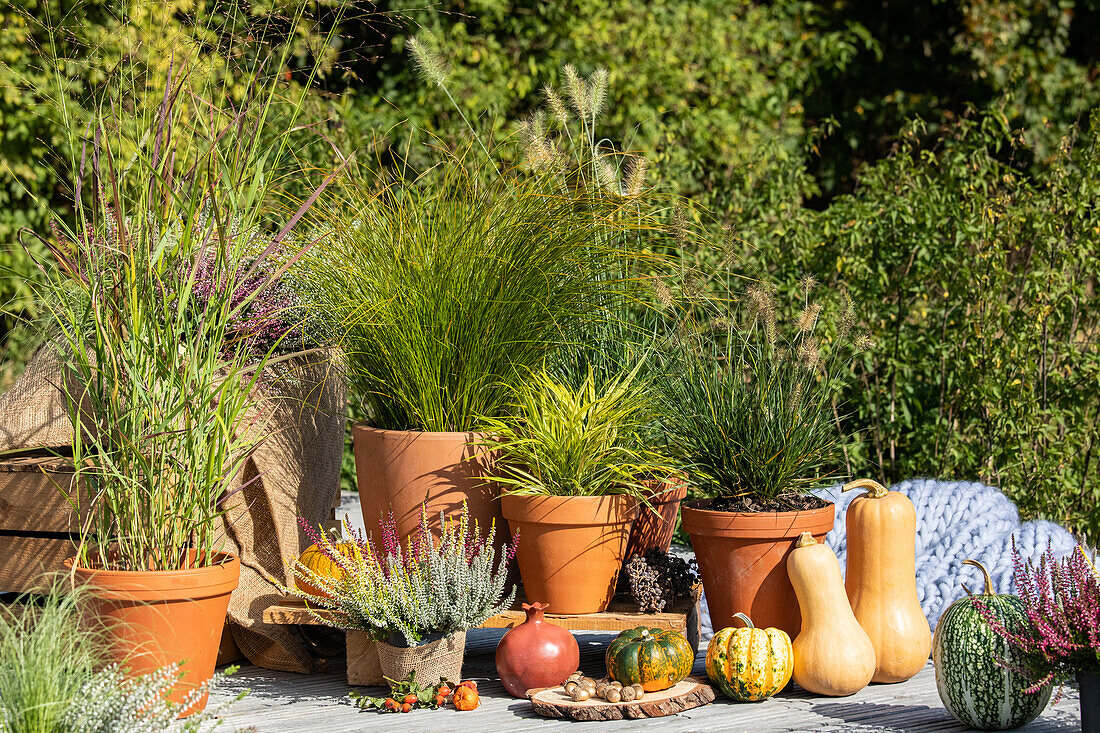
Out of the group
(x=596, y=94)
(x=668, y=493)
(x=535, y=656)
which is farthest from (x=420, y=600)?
(x=596, y=94)

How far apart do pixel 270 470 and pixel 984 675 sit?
1871mm

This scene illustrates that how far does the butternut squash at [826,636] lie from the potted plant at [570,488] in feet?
1.41

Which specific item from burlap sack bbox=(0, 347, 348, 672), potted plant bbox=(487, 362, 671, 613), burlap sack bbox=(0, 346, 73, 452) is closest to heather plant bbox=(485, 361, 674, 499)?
potted plant bbox=(487, 362, 671, 613)

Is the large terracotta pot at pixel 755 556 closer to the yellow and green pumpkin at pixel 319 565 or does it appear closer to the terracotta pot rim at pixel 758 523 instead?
the terracotta pot rim at pixel 758 523

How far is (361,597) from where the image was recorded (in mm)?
2662

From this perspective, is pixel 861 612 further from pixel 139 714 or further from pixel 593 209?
pixel 139 714

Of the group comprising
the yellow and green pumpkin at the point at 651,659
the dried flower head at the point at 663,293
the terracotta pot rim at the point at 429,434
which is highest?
the dried flower head at the point at 663,293

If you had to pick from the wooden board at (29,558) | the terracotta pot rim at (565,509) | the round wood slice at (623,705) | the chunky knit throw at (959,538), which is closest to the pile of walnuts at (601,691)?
the round wood slice at (623,705)

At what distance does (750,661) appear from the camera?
2609 millimetres

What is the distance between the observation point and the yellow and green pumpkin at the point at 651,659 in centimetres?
260

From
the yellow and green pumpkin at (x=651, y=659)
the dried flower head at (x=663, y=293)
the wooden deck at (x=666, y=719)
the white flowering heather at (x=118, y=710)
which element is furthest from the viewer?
the dried flower head at (x=663, y=293)

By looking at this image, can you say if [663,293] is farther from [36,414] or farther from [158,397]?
[36,414]

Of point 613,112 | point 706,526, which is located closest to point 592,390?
Answer: point 706,526

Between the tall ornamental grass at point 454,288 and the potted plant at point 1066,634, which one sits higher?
the tall ornamental grass at point 454,288
